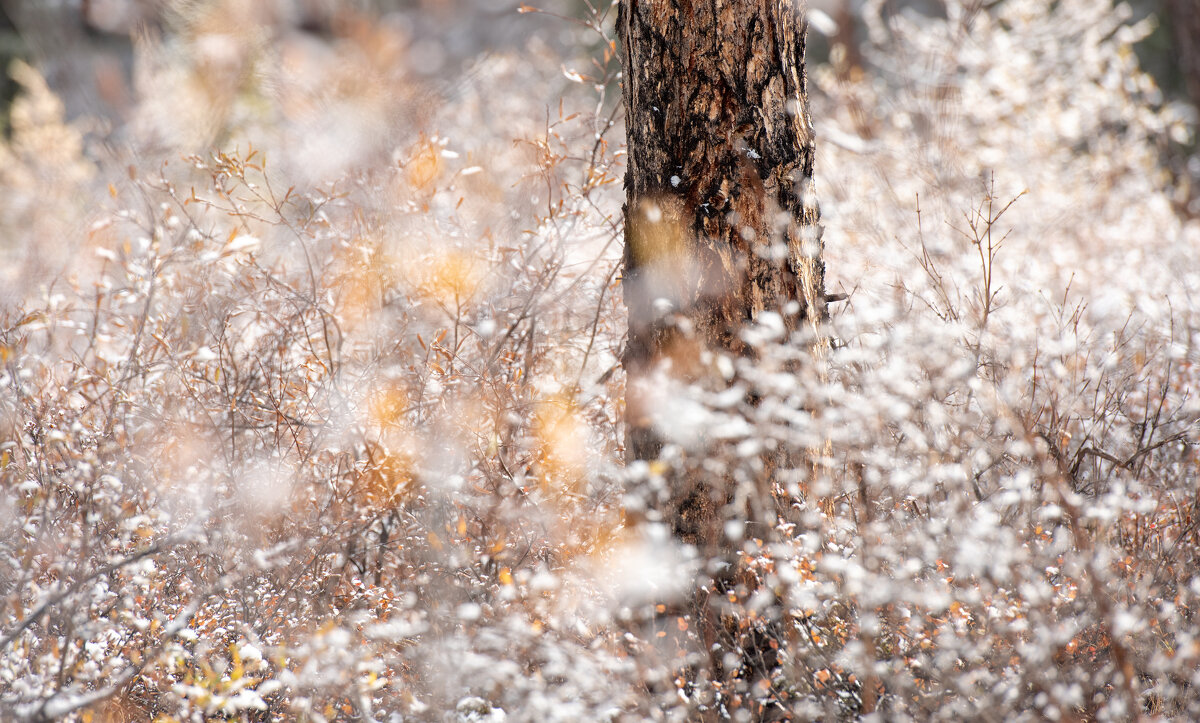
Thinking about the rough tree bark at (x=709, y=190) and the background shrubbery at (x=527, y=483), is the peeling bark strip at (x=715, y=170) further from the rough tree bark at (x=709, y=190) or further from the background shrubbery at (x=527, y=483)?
the background shrubbery at (x=527, y=483)

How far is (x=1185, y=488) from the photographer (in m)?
2.59

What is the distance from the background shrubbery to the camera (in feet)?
6.70

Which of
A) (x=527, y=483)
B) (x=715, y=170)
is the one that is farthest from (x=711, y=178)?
(x=527, y=483)

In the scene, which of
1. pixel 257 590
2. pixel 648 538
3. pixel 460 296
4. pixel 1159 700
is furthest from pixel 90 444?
pixel 1159 700

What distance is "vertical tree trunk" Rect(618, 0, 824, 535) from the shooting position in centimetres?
225

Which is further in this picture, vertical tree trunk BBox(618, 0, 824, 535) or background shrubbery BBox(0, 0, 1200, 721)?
vertical tree trunk BBox(618, 0, 824, 535)

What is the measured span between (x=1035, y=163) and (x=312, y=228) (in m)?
5.92

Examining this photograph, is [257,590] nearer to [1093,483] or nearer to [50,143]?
[1093,483]

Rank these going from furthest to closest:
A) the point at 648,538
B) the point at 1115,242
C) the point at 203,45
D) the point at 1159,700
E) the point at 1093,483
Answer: the point at 203,45 → the point at 1115,242 → the point at 1093,483 → the point at 648,538 → the point at 1159,700

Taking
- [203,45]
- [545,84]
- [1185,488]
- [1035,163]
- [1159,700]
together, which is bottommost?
[1159,700]

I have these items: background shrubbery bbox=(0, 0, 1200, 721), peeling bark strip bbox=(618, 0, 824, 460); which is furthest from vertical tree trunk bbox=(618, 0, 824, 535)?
background shrubbery bbox=(0, 0, 1200, 721)

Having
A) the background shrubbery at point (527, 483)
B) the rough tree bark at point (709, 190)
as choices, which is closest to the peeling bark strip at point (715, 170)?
the rough tree bark at point (709, 190)

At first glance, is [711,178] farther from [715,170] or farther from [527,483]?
[527,483]

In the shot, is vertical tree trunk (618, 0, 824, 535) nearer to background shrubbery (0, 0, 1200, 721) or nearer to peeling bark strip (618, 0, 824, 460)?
peeling bark strip (618, 0, 824, 460)
